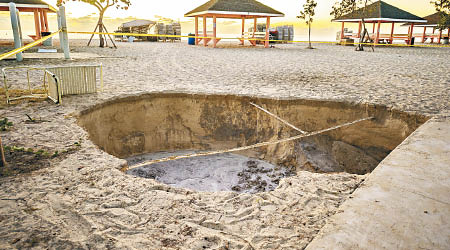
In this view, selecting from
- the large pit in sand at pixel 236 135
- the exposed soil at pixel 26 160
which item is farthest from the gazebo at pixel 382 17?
the exposed soil at pixel 26 160

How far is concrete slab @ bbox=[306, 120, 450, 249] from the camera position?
2301mm

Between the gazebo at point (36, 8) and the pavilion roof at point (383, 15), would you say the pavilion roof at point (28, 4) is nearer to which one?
the gazebo at point (36, 8)

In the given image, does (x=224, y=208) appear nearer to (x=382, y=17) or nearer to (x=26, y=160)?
(x=26, y=160)

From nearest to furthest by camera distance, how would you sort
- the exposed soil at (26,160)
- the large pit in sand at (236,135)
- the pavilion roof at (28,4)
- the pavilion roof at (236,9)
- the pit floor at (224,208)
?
the pit floor at (224,208) → the exposed soil at (26,160) → the large pit in sand at (236,135) → the pavilion roof at (28,4) → the pavilion roof at (236,9)

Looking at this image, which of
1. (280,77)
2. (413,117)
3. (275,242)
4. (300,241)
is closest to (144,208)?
(275,242)

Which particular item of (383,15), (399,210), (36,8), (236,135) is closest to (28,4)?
(36,8)

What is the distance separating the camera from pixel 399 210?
264 centimetres

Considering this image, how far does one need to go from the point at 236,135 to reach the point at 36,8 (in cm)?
2185

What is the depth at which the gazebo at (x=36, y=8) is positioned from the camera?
20861 millimetres

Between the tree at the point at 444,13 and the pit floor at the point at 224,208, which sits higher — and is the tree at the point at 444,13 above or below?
above

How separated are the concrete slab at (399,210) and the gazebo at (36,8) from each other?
24.3 metres

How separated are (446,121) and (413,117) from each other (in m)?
0.73

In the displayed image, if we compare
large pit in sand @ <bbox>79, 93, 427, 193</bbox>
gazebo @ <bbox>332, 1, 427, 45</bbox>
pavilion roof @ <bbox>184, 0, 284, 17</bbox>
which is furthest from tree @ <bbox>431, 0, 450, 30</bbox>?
large pit in sand @ <bbox>79, 93, 427, 193</bbox>

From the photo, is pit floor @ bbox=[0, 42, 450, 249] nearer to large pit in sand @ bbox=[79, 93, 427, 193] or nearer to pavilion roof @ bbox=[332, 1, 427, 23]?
large pit in sand @ bbox=[79, 93, 427, 193]
